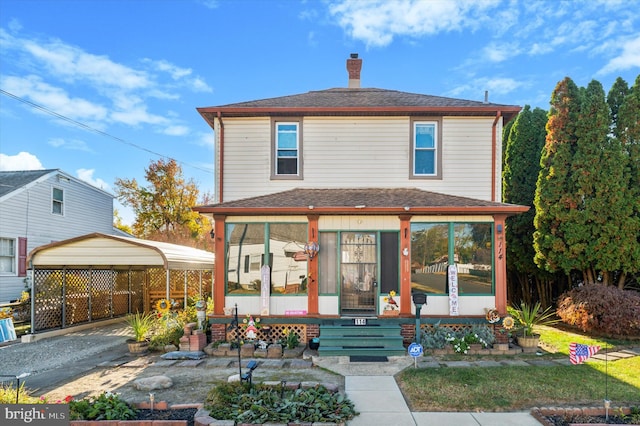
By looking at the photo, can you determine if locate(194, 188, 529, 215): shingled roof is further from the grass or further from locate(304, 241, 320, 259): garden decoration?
the grass

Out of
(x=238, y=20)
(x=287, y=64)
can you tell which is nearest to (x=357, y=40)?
(x=287, y=64)

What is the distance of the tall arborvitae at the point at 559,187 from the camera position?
36.3 ft

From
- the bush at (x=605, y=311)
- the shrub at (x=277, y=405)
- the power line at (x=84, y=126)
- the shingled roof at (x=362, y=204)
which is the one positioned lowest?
the shrub at (x=277, y=405)

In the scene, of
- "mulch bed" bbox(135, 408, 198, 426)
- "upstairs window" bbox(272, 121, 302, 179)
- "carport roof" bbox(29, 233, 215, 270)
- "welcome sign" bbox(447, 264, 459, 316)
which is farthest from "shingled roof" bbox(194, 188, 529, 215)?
"mulch bed" bbox(135, 408, 198, 426)

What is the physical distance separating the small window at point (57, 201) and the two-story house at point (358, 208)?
1030cm

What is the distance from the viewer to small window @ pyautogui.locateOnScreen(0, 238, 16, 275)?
14254mm

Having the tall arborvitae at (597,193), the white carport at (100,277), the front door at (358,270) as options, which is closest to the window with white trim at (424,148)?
the front door at (358,270)

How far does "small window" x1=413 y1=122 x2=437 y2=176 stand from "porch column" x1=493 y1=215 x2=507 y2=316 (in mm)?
2253

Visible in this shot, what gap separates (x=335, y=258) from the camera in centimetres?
939

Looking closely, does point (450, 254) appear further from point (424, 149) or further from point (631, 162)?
point (631, 162)

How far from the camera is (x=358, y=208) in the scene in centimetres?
886

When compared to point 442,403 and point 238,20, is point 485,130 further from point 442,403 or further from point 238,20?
point 238,20

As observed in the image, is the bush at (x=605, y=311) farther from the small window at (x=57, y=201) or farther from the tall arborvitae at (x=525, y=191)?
the small window at (x=57, y=201)

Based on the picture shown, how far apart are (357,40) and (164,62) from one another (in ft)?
24.7
